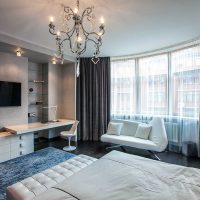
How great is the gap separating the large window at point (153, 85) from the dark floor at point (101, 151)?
116cm

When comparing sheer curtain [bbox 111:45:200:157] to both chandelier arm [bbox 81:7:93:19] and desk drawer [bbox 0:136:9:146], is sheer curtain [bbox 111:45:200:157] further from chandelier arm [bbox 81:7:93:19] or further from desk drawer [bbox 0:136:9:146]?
desk drawer [bbox 0:136:9:146]

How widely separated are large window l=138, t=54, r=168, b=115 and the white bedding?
2.68 meters

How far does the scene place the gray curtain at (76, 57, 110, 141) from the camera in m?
4.92

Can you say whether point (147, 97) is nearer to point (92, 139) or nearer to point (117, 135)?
point (117, 135)

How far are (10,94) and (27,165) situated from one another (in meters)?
1.81

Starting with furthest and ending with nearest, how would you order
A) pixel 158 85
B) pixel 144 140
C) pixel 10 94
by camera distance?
pixel 158 85 < pixel 10 94 < pixel 144 140

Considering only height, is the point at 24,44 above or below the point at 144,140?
above

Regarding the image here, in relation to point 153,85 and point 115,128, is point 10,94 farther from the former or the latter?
point 153,85

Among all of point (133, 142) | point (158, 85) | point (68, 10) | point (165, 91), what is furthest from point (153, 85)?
point (68, 10)

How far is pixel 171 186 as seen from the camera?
1421 mm

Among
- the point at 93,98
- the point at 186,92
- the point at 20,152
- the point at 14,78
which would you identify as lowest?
the point at 20,152

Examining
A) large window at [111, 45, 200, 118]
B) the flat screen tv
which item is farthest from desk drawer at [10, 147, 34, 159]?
large window at [111, 45, 200, 118]

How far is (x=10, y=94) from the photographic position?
12.6ft

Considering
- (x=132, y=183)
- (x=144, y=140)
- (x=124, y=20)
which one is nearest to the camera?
(x=132, y=183)
